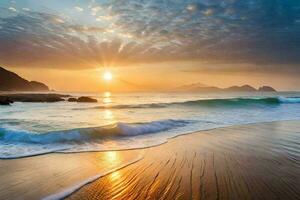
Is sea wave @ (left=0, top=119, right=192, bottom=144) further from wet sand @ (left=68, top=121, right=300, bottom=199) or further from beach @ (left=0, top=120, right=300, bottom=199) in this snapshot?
wet sand @ (left=68, top=121, right=300, bottom=199)

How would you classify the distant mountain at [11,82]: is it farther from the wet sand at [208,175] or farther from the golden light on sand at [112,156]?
the wet sand at [208,175]

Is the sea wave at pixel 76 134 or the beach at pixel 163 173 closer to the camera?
the beach at pixel 163 173

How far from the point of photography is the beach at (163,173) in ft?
17.8

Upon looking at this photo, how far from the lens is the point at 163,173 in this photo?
6.82 meters

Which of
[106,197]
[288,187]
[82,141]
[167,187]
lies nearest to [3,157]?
[82,141]

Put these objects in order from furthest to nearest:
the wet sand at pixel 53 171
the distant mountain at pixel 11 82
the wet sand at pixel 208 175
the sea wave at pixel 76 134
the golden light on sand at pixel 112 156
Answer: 1. the distant mountain at pixel 11 82
2. the sea wave at pixel 76 134
3. the golden light on sand at pixel 112 156
4. the wet sand at pixel 53 171
5. the wet sand at pixel 208 175

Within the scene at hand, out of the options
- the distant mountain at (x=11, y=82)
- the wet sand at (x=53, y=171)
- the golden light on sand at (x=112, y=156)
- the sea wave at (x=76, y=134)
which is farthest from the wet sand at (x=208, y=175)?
the distant mountain at (x=11, y=82)

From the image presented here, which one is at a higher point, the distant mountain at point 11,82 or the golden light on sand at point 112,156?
the distant mountain at point 11,82

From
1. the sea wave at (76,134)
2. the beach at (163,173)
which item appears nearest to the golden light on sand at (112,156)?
the beach at (163,173)

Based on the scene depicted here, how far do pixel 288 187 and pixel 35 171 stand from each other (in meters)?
5.72

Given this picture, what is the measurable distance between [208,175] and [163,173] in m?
1.04

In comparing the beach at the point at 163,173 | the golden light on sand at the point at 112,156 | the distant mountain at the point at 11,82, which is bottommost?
the golden light on sand at the point at 112,156

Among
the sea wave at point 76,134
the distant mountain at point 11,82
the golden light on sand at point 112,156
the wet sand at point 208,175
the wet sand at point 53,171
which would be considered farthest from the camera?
the distant mountain at point 11,82

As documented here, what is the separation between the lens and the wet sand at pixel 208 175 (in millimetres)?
5363
